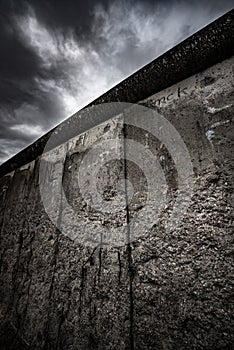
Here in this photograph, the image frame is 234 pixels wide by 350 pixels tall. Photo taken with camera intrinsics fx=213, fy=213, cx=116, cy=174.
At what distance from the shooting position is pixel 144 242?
2.83ft

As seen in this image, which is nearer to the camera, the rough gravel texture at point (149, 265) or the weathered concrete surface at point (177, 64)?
the rough gravel texture at point (149, 265)

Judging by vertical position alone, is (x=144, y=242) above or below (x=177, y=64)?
below

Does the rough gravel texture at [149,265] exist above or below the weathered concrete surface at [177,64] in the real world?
below

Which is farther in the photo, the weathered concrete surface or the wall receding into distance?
the weathered concrete surface

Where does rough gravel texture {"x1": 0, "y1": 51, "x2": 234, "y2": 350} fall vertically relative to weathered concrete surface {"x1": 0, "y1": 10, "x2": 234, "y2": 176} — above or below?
below

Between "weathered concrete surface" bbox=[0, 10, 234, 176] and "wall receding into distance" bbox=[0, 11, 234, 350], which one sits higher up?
"weathered concrete surface" bbox=[0, 10, 234, 176]

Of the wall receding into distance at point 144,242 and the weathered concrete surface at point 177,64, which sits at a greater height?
the weathered concrete surface at point 177,64

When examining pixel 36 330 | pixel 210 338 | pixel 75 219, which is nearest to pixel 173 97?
pixel 75 219

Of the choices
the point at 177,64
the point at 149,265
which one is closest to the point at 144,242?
the point at 149,265

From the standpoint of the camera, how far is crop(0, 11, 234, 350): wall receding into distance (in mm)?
698

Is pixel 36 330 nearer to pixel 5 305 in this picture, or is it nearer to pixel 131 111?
pixel 5 305

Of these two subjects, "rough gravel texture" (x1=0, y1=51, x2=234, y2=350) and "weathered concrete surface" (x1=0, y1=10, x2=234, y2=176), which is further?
"weathered concrete surface" (x1=0, y1=10, x2=234, y2=176)

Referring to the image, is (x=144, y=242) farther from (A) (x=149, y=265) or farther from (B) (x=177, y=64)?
(B) (x=177, y=64)

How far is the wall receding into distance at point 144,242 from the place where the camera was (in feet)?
2.29
